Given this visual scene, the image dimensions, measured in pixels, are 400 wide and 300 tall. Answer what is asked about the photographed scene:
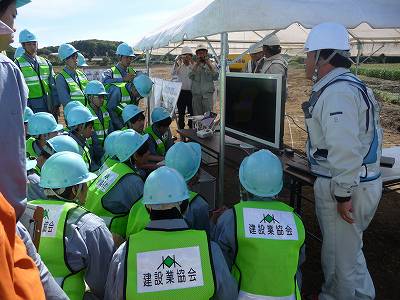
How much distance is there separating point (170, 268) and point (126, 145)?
1.78 metres

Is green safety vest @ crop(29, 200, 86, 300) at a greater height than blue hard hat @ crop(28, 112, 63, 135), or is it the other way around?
blue hard hat @ crop(28, 112, 63, 135)

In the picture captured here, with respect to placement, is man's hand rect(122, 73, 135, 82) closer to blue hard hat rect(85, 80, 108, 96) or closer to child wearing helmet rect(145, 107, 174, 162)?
blue hard hat rect(85, 80, 108, 96)

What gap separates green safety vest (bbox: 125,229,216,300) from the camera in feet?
5.85

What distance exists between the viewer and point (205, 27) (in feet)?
10.9

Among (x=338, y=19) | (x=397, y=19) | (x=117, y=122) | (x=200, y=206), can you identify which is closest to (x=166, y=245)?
(x=200, y=206)

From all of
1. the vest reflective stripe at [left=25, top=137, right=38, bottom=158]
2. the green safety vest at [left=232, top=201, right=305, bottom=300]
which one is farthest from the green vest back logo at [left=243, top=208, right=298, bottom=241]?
the vest reflective stripe at [left=25, top=137, right=38, bottom=158]

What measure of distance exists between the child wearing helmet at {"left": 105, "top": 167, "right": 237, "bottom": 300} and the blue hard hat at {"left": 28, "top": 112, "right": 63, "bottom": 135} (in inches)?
102

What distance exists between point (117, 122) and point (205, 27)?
9.91 feet

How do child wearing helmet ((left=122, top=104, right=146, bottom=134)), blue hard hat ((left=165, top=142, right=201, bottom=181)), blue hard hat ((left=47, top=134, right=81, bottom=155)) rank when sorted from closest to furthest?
blue hard hat ((left=165, top=142, right=201, bottom=181)) → blue hard hat ((left=47, top=134, right=81, bottom=155)) → child wearing helmet ((left=122, top=104, right=146, bottom=134))

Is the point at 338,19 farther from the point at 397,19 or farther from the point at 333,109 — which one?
the point at 333,109

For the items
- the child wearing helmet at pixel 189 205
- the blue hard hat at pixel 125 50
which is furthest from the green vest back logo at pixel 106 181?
the blue hard hat at pixel 125 50

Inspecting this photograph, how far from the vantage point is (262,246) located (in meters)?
2.05

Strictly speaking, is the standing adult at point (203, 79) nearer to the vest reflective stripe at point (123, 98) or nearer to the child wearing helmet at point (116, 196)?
the vest reflective stripe at point (123, 98)

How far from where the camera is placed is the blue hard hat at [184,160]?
3242mm
